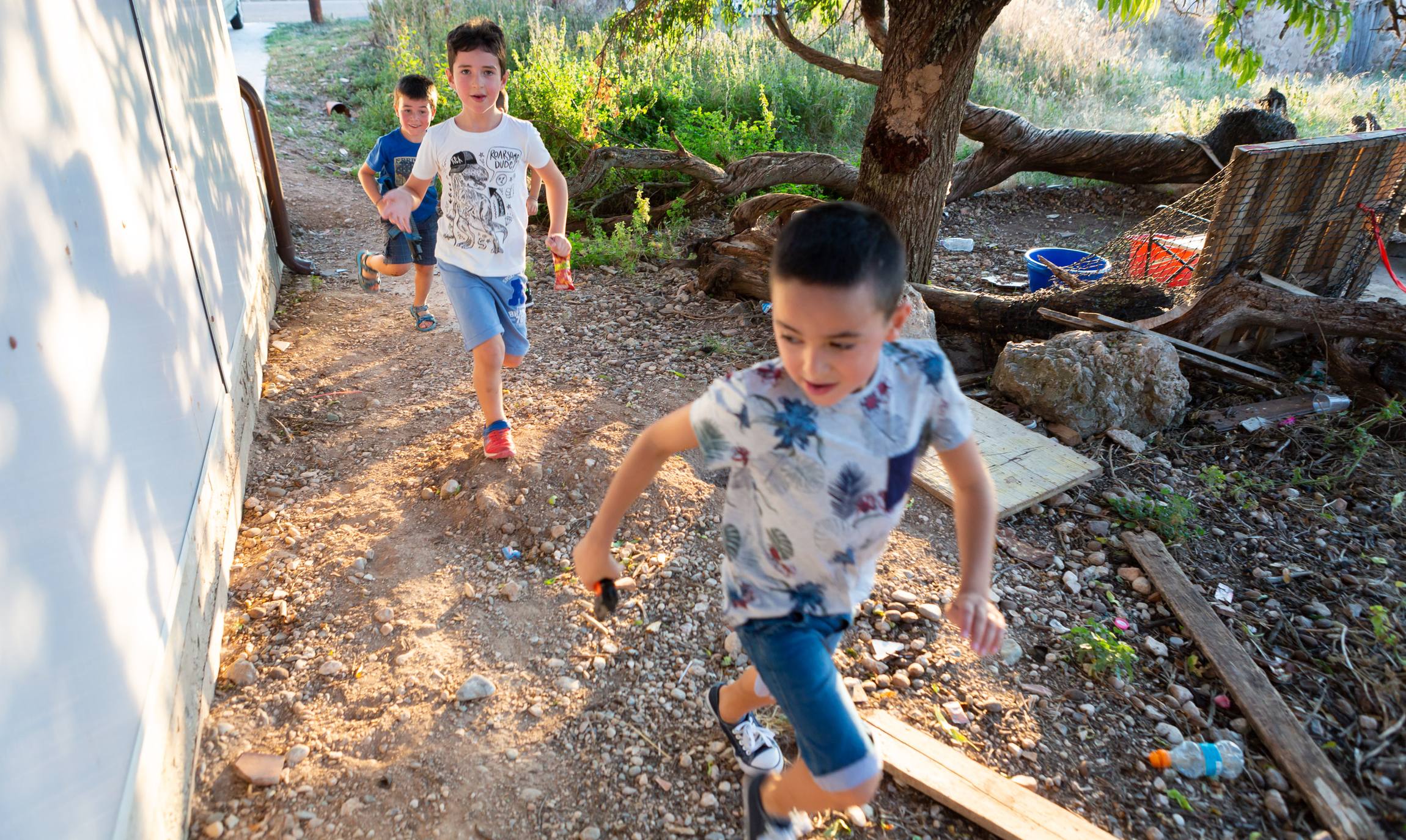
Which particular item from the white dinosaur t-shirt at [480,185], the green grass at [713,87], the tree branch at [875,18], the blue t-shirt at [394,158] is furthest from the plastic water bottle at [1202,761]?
the green grass at [713,87]

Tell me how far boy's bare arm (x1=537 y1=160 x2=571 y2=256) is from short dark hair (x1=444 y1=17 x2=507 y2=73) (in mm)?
493

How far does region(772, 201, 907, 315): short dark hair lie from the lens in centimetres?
155

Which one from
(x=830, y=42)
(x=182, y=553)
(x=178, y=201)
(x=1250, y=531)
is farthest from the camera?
(x=830, y=42)

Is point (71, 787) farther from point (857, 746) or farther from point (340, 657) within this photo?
point (857, 746)

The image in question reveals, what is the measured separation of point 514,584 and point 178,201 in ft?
7.27

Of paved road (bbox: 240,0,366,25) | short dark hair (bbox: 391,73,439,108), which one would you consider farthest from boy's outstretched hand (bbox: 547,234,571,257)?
paved road (bbox: 240,0,366,25)

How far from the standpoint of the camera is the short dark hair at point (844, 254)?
5.08 ft

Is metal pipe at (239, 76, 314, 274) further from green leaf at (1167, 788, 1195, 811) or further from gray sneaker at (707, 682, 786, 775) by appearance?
green leaf at (1167, 788, 1195, 811)

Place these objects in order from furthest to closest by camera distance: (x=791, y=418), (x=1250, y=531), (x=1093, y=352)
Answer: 1. (x=1093, y=352)
2. (x=1250, y=531)
3. (x=791, y=418)

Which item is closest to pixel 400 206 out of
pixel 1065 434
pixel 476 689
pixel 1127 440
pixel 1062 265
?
pixel 476 689

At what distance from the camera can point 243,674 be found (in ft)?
9.22

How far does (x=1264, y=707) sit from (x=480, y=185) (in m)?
3.72

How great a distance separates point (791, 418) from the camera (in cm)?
173

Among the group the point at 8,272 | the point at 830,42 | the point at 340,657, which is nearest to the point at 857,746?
the point at 340,657
